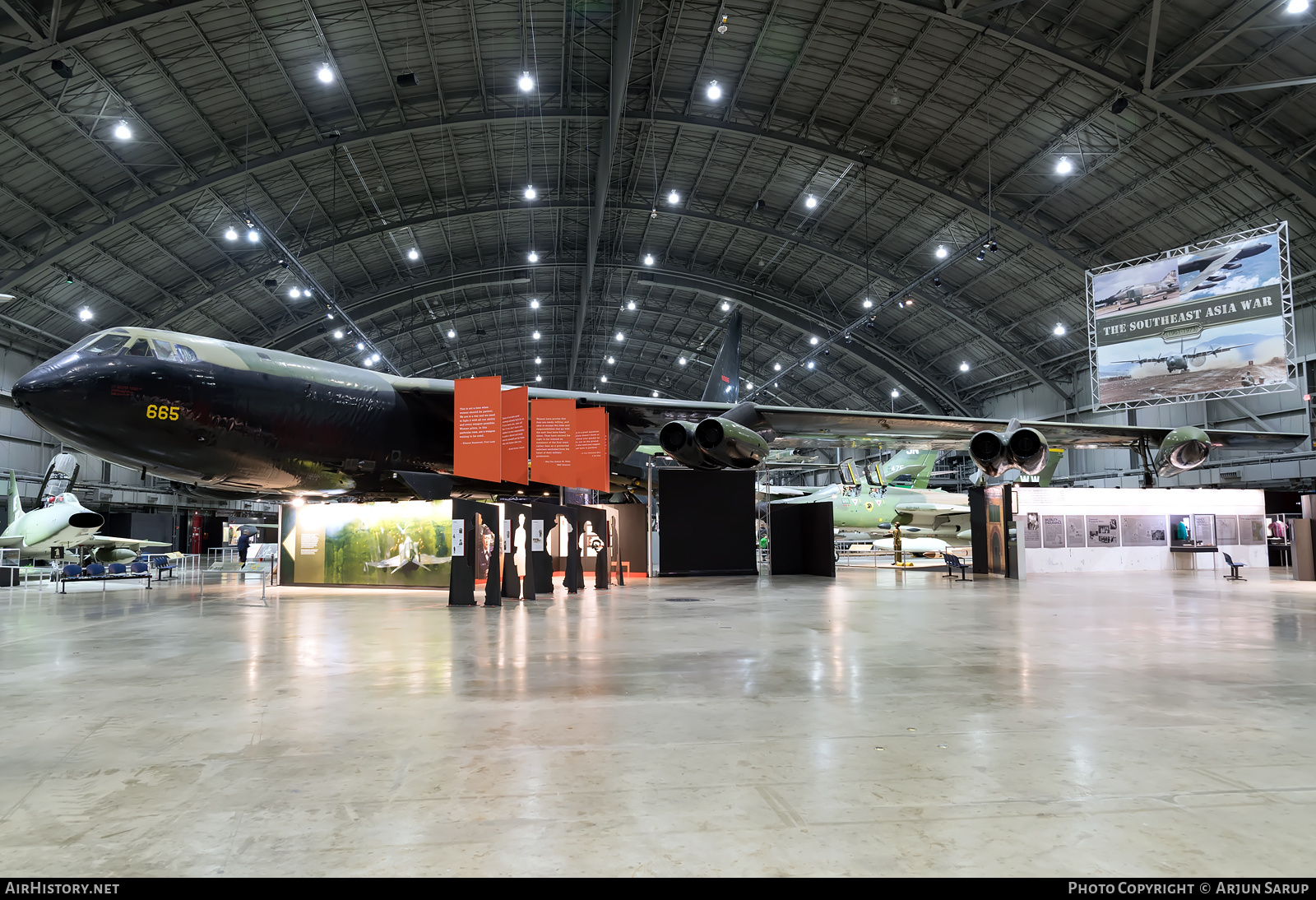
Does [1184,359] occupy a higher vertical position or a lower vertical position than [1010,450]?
higher

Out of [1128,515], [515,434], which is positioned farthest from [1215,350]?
[515,434]

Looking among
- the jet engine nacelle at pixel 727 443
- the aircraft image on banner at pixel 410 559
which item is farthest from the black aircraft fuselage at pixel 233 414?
the jet engine nacelle at pixel 727 443

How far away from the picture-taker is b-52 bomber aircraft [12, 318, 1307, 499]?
9852 mm

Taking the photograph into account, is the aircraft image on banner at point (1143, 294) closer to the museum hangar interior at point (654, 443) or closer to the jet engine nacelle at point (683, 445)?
the museum hangar interior at point (654, 443)

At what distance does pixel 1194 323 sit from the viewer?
20.9 meters

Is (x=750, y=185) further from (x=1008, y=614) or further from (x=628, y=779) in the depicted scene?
(x=628, y=779)

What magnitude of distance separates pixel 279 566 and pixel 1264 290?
2706 cm

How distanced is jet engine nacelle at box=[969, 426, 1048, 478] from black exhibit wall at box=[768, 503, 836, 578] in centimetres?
594

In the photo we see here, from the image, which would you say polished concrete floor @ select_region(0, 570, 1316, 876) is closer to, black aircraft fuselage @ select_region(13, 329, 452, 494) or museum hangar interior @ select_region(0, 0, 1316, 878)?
museum hangar interior @ select_region(0, 0, 1316, 878)

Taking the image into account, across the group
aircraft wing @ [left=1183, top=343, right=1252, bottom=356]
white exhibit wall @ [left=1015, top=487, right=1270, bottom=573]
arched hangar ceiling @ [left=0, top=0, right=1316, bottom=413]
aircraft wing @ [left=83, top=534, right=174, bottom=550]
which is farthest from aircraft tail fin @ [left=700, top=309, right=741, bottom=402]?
aircraft wing @ [left=83, top=534, right=174, bottom=550]

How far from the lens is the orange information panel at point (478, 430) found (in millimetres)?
12117

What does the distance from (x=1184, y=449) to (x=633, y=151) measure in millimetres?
22033

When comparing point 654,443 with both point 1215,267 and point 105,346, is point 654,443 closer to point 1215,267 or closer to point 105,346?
point 105,346
